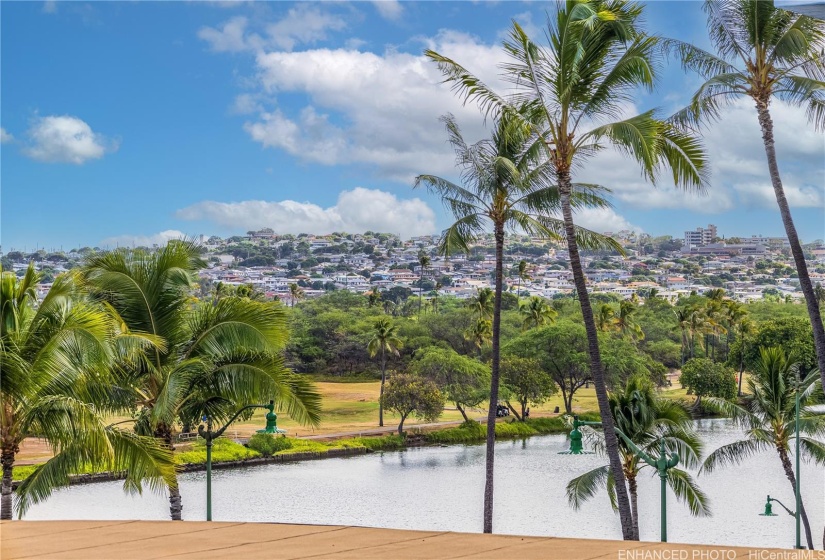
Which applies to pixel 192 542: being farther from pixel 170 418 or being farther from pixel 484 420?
pixel 484 420

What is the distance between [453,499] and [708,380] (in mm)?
27194

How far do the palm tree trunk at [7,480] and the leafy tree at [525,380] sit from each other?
39.1m

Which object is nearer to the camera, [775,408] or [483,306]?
[775,408]

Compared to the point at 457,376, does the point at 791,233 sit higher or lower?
higher

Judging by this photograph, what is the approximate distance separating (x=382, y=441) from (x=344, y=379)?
20707 mm

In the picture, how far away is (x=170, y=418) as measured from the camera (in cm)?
1462

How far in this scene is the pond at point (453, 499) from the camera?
30.0m

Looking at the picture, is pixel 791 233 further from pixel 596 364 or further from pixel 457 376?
pixel 457 376

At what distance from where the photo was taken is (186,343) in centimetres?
1498

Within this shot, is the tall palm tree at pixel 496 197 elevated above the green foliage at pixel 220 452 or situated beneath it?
elevated above

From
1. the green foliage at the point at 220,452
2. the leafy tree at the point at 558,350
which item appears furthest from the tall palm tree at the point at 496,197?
the leafy tree at the point at 558,350

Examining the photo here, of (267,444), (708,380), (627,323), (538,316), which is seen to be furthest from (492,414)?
(627,323)

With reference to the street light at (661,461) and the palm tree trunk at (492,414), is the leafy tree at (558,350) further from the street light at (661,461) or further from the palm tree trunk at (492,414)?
the street light at (661,461)

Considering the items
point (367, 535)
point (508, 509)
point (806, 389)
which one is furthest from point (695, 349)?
point (367, 535)
